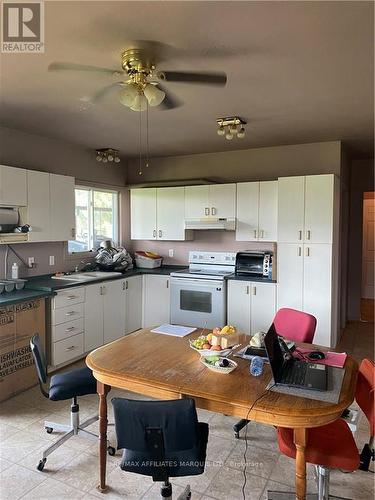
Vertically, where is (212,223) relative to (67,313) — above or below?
above

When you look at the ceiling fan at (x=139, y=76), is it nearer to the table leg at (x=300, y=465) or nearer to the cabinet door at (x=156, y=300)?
the table leg at (x=300, y=465)

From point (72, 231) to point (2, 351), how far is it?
1.64 m

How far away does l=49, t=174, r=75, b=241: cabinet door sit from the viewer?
157 inches

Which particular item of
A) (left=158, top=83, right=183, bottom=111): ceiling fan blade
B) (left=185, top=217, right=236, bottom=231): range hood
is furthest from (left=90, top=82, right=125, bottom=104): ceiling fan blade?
(left=185, top=217, right=236, bottom=231): range hood

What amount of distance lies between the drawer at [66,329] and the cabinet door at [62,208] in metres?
0.96

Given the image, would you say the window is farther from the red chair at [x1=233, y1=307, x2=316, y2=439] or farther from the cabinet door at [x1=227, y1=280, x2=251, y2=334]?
the red chair at [x1=233, y1=307, x2=316, y2=439]

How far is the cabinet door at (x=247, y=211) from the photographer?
4566 millimetres

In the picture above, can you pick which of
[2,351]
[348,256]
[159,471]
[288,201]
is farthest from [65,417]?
[348,256]

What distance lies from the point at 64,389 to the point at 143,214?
130 inches

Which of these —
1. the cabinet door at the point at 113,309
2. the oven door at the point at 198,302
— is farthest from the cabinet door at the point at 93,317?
the oven door at the point at 198,302

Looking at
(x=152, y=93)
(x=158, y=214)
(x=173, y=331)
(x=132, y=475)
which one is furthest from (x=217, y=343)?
(x=158, y=214)

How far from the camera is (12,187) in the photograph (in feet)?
11.5

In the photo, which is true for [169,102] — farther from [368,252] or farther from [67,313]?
[368,252]

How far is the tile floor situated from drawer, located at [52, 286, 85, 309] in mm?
1070
